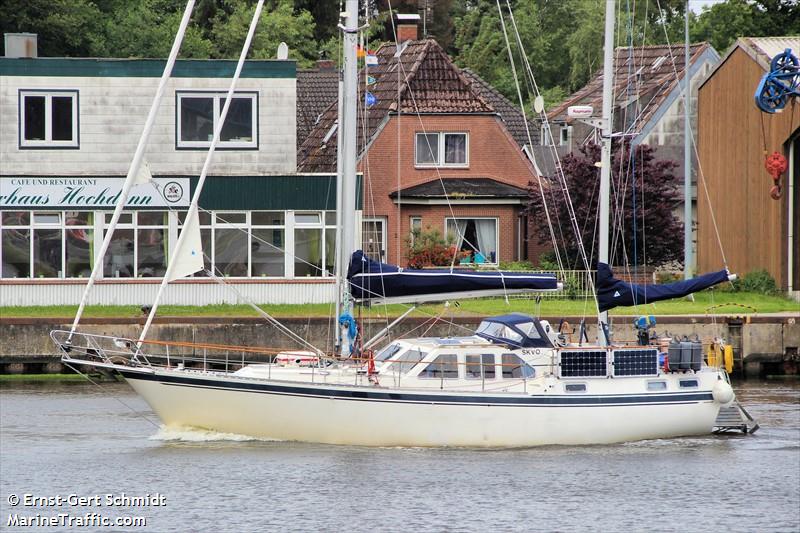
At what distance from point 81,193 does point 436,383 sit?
21.8 m

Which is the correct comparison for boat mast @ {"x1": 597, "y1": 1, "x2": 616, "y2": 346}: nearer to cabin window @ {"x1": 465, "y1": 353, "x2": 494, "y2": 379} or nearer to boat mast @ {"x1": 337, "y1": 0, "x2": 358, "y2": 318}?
cabin window @ {"x1": 465, "y1": 353, "x2": 494, "y2": 379}

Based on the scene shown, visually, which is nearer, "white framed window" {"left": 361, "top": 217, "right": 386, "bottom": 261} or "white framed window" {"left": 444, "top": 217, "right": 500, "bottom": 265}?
"white framed window" {"left": 361, "top": 217, "right": 386, "bottom": 261}

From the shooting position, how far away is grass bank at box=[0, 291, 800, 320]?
154ft

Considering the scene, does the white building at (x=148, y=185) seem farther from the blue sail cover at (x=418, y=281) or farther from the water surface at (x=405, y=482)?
the blue sail cover at (x=418, y=281)

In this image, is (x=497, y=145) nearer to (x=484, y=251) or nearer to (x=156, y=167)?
(x=484, y=251)

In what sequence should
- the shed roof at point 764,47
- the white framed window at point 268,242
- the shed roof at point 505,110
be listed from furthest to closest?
1. the shed roof at point 505,110
2. the shed roof at point 764,47
3. the white framed window at point 268,242

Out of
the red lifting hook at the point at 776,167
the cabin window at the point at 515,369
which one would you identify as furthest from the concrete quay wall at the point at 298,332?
the cabin window at the point at 515,369

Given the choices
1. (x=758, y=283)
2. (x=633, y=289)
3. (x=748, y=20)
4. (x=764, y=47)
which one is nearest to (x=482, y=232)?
(x=758, y=283)

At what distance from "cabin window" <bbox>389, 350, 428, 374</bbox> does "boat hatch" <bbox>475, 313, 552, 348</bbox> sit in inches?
68.8

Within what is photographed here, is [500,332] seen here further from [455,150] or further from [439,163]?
[455,150]

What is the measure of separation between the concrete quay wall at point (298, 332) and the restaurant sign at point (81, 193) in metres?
6.10

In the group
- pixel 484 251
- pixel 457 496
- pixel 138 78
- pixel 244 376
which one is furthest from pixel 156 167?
pixel 457 496

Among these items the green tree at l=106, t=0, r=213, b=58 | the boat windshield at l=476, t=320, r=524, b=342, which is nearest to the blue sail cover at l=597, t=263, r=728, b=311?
the boat windshield at l=476, t=320, r=524, b=342

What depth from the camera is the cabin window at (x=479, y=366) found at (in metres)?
32.3
